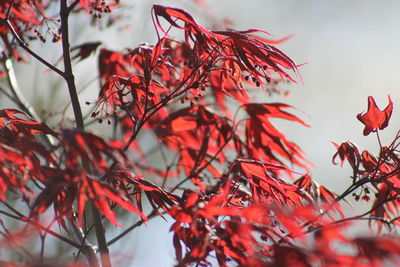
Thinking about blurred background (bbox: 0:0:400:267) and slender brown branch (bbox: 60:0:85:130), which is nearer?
slender brown branch (bbox: 60:0:85:130)

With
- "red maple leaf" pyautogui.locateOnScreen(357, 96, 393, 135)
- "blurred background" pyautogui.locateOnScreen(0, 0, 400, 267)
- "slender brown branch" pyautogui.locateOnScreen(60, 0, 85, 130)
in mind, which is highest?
"blurred background" pyautogui.locateOnScreen(0, 0, 400, 267)

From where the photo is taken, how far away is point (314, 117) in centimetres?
465

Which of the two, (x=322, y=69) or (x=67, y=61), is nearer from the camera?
(x=67, y=61)

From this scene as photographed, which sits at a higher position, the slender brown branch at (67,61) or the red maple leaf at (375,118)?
the slender brown branch at (67,61)

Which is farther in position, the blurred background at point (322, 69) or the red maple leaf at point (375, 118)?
the blurred background at point (322, 69)

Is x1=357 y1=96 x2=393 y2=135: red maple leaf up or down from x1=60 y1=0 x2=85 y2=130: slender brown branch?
down

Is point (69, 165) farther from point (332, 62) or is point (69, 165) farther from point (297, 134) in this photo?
point (332, 62)

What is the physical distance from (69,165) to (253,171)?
0.36 metres

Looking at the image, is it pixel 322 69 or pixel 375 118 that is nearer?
pixel 375 118

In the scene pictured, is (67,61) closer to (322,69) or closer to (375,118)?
(375,118)

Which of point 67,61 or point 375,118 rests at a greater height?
point 67,61

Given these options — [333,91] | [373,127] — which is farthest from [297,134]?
[373,127]

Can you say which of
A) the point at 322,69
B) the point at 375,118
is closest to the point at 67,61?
the point at 375,118

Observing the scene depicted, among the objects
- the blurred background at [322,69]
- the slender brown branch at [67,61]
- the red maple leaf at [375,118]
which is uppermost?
the blurred background at [322,69]
